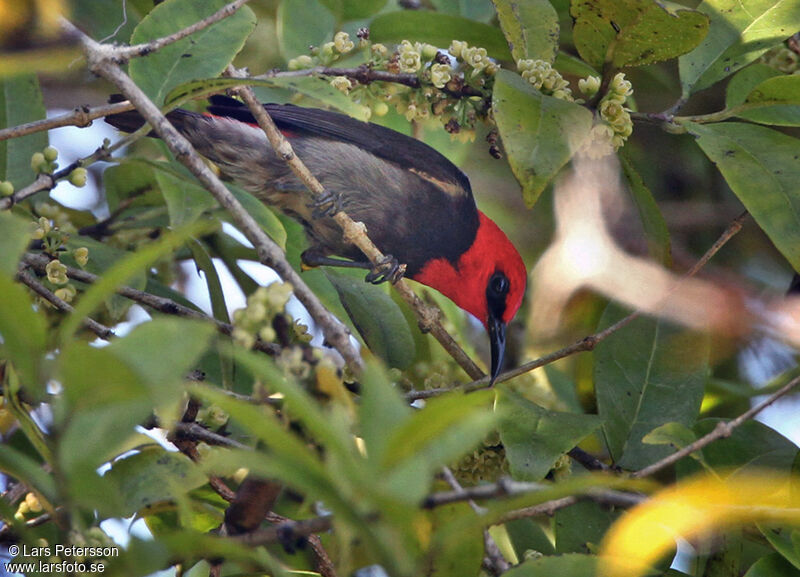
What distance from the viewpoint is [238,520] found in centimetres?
169

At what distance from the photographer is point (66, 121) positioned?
7.54 feet

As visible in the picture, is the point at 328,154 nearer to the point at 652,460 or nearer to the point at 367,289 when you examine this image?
the point at 367,289

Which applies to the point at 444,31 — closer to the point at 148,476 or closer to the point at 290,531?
the point at 148,476

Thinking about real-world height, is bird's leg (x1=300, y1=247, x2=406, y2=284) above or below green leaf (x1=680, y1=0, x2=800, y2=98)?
below

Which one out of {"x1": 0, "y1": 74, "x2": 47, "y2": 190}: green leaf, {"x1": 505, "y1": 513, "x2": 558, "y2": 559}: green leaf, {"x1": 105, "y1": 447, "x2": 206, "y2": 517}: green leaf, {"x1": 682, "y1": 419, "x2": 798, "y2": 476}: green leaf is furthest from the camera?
{"x1": 0, "y1": 74, "x2": 47, "y2": 190}: green leaf

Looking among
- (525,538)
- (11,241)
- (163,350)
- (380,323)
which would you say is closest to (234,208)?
(11,241)

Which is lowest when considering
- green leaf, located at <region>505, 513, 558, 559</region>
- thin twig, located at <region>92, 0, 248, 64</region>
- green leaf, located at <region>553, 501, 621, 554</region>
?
green leaf, located at <region>505, 513, 558, 559</region>

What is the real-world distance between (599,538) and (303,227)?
209cm

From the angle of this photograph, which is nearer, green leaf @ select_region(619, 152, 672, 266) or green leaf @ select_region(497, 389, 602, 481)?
green leaf @ select_region(497, 389, 602, 481)

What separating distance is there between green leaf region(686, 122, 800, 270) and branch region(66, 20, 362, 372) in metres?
1.41

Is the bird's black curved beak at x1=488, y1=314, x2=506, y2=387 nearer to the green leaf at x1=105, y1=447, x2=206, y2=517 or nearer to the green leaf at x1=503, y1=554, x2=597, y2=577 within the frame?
the green leaf at x1=105, y1=447, x2=206, y2=517

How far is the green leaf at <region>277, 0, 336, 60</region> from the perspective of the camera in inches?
135

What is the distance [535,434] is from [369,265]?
169 cm

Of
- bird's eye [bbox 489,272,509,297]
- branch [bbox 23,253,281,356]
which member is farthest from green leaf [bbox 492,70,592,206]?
bird's eye [bbox 489,272,509,297]
